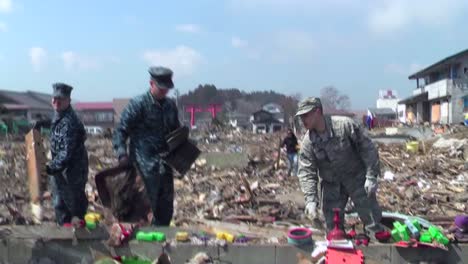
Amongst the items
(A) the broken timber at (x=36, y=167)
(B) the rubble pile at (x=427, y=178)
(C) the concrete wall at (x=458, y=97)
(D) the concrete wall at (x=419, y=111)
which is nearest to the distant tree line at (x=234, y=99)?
(D) the concrete wall at (x=419, y=111)

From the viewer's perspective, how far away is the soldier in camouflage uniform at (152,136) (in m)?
5.00

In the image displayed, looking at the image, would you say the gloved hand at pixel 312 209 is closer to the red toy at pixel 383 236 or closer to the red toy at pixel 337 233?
the red toy at pixel 337 233

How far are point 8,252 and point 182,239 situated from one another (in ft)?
5.18

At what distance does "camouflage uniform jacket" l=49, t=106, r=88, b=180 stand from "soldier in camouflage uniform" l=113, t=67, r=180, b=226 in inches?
16.8

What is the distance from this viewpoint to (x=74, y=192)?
16.8 ft

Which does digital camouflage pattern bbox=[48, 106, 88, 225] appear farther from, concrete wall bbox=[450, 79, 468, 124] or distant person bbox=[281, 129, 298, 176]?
concrete wall bbox=[450, 79, 468, 124]

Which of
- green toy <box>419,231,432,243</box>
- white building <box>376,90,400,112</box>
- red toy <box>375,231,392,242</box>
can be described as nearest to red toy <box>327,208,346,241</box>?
red toy <box>375,231,392,242</box>

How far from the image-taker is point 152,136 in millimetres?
5113

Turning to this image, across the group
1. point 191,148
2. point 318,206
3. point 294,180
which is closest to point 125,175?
point 191,148

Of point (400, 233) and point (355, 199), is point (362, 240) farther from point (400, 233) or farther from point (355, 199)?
point (355, 199)

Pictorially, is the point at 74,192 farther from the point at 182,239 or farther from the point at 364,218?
the point at 364,218

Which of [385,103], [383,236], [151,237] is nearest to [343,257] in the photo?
[383,236]

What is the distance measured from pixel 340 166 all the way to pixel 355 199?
39cm

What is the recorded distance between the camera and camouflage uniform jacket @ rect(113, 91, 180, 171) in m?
5.02
